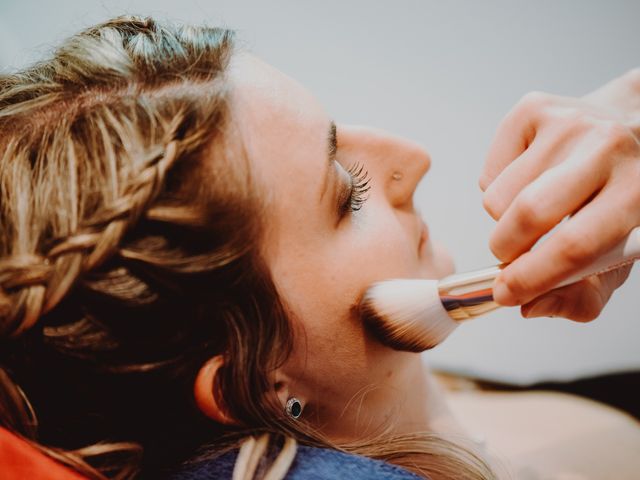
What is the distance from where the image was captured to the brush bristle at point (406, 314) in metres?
0.51

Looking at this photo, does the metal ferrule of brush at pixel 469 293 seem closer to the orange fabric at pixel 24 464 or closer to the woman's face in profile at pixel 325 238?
the woman's face in profile at pixel 325 238

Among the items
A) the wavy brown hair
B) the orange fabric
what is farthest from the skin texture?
the orange fabric

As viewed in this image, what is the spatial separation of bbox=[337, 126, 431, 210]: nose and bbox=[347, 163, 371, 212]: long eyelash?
0.01 metres

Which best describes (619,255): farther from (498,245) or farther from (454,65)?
(454,65)

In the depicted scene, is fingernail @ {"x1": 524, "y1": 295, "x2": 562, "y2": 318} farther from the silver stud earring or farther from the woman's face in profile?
the silver stud earring

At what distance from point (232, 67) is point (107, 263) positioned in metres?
0.26

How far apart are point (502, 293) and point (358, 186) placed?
0.23m

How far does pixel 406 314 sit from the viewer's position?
1.69 ft

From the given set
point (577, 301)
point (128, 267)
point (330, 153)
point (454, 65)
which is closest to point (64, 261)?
point (128, 267)

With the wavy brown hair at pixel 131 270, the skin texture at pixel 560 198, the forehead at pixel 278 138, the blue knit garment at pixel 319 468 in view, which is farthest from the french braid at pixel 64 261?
the skin texture at pixel 560 198

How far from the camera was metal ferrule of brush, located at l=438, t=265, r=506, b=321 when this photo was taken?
0.47 meters

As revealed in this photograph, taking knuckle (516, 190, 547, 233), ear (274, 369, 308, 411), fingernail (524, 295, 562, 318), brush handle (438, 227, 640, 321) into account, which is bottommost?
ear (274, 369, 308, 411)

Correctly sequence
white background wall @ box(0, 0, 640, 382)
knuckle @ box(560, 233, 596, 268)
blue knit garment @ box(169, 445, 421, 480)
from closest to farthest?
1. knuckle @ box(560, 233, 596, 268)
2. blue knit garment @ box(169, 445, 421, 480)
3. white background wall @ box(0, 0, 640, 382)

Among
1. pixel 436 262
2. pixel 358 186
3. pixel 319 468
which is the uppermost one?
pixel 358 186
